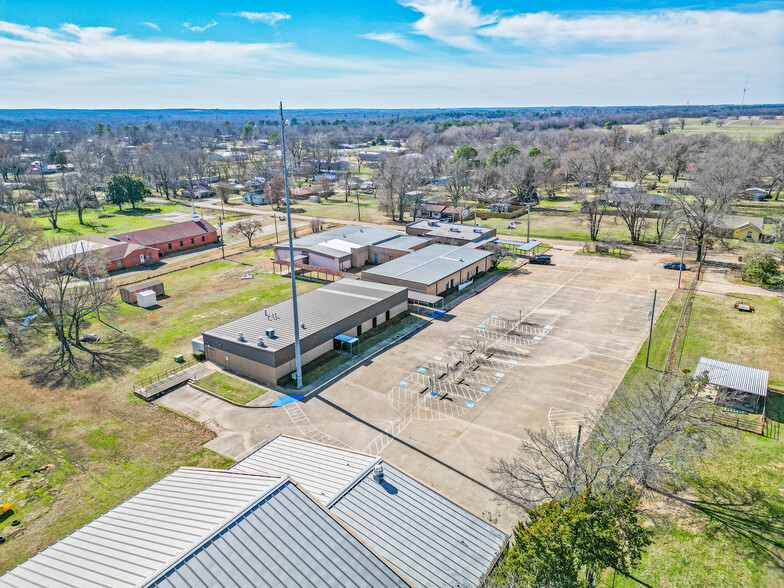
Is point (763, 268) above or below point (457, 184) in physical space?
below

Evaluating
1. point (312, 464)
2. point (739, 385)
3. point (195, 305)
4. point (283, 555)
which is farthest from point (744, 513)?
point (195, 305)

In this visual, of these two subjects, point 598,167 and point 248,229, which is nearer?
point 248,229

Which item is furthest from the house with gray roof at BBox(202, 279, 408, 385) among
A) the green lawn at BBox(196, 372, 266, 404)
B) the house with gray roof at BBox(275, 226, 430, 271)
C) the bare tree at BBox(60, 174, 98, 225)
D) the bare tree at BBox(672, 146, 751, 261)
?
the bare tree at BBox(60, 174, 98, 225)

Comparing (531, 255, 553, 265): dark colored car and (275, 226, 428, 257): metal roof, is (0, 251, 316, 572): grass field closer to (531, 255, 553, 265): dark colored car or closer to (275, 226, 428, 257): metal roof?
(275, 226, 428, 257): metal roof

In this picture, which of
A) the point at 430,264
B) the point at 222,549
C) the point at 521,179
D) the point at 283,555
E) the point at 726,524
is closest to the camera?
the point at 222,549

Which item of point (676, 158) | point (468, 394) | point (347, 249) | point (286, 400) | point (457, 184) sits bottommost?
point (286, 400)

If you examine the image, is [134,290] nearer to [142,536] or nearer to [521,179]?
[142,536]

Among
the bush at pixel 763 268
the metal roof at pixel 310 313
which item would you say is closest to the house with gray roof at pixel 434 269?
the metal roof at pixel 310 313

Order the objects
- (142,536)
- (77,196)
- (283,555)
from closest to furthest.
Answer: (283,555) → (142,536) → (77,196)
